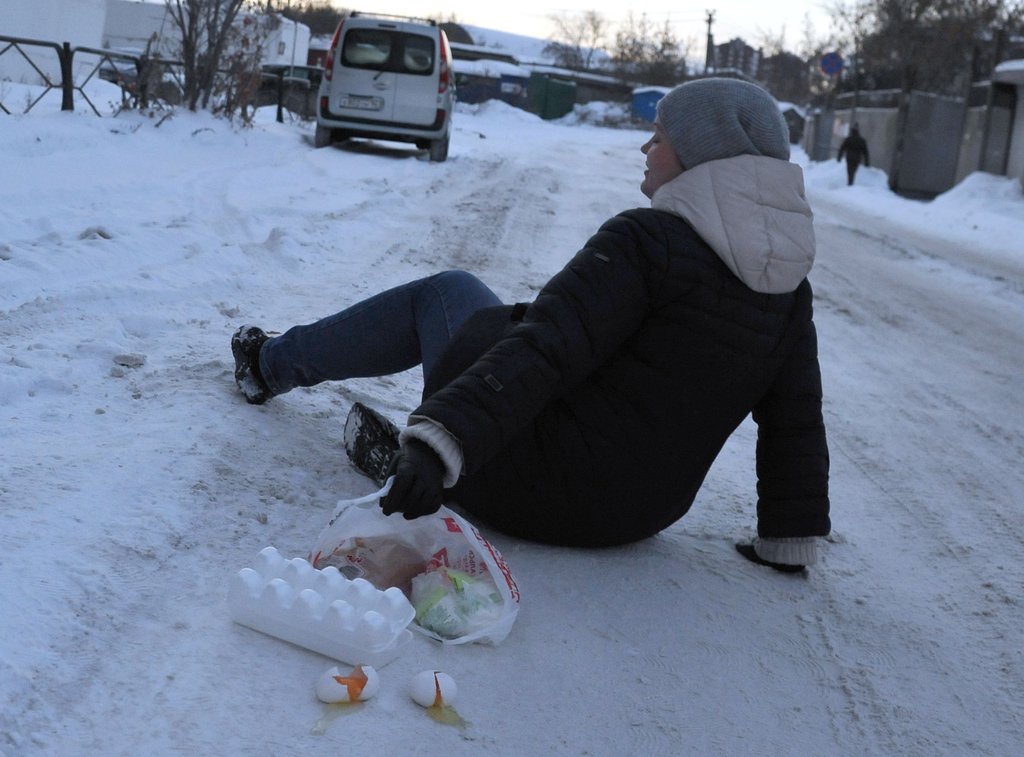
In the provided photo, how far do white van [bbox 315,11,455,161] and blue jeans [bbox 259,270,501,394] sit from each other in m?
12.4

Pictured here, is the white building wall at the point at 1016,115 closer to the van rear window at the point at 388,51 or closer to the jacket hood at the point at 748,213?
the van rear window at the point at 388,51

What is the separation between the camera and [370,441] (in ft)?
10.7

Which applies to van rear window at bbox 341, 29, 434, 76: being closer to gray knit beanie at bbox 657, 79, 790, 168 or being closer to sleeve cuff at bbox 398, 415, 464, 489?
gray knit beanie at bbox 657, 79, 790, 168

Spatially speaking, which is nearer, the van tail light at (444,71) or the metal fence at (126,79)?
the metal fence at (126,79)

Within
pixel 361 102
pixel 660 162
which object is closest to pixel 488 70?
pixel 361 102

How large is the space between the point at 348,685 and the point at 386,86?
14630 millimetres

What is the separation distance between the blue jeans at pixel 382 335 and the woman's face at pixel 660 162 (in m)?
0.68

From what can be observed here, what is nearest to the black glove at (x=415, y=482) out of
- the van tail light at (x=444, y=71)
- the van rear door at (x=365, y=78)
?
the van rear door at (x=365, y=78)

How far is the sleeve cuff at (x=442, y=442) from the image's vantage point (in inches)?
93.4

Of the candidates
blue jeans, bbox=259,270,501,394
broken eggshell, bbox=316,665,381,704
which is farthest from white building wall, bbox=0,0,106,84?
broken eggshell, bbox=316,665,381,704

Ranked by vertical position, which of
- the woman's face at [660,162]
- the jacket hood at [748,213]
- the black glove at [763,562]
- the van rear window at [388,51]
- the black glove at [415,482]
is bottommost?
the black glove at [763,562]

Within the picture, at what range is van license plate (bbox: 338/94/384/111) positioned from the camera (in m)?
15.9

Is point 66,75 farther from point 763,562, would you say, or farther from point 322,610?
point 322,610

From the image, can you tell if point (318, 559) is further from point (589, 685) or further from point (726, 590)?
point (726, 590)
